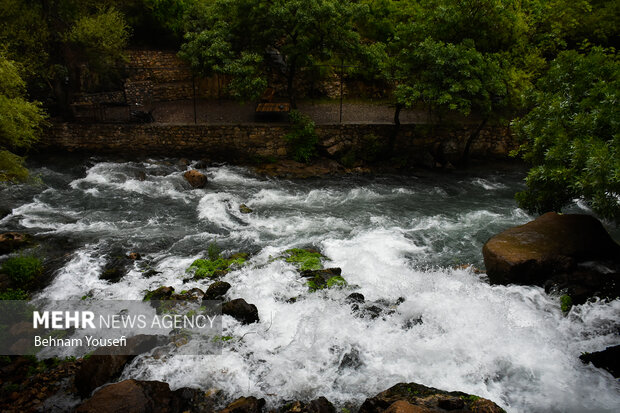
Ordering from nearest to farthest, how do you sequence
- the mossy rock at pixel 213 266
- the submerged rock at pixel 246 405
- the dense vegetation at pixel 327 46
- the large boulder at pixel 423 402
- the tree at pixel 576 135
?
the large boulder at pixel 423 402
the submerged rock at pixel 246 405
the tree at pixel 576 135
the mossy rock at pixel 213 266
the dense vegetation at pixel 327 46

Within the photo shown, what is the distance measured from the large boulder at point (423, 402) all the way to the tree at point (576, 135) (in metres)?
4.88

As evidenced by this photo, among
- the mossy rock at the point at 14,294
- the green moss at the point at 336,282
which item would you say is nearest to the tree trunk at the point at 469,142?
the green moss at the point at 336,282

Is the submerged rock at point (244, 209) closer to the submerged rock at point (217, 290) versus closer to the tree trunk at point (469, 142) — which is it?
the submerged rock at point (217, 290)

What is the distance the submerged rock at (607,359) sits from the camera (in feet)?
27.4

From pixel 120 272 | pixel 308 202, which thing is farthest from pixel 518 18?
pixel 120 272

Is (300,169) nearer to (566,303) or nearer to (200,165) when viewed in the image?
(200,165)

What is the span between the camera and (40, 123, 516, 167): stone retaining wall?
20.2 meters

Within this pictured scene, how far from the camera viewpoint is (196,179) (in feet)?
59.9

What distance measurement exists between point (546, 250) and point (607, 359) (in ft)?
11.5

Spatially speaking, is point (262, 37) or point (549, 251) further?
point (262, 37)

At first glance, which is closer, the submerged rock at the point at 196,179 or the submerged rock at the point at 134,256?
the submerged rock at the point at 134,256

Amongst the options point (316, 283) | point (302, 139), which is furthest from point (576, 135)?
point (302, 139)

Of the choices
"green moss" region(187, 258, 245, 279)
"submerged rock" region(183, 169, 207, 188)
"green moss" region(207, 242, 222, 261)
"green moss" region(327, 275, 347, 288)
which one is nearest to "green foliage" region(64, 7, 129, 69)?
"submerged rock" region(183, 169, 207, 188)

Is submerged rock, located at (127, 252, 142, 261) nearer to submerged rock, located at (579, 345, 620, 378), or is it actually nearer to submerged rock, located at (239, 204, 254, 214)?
submerged rock, located at (239, 204, 254, 214)
